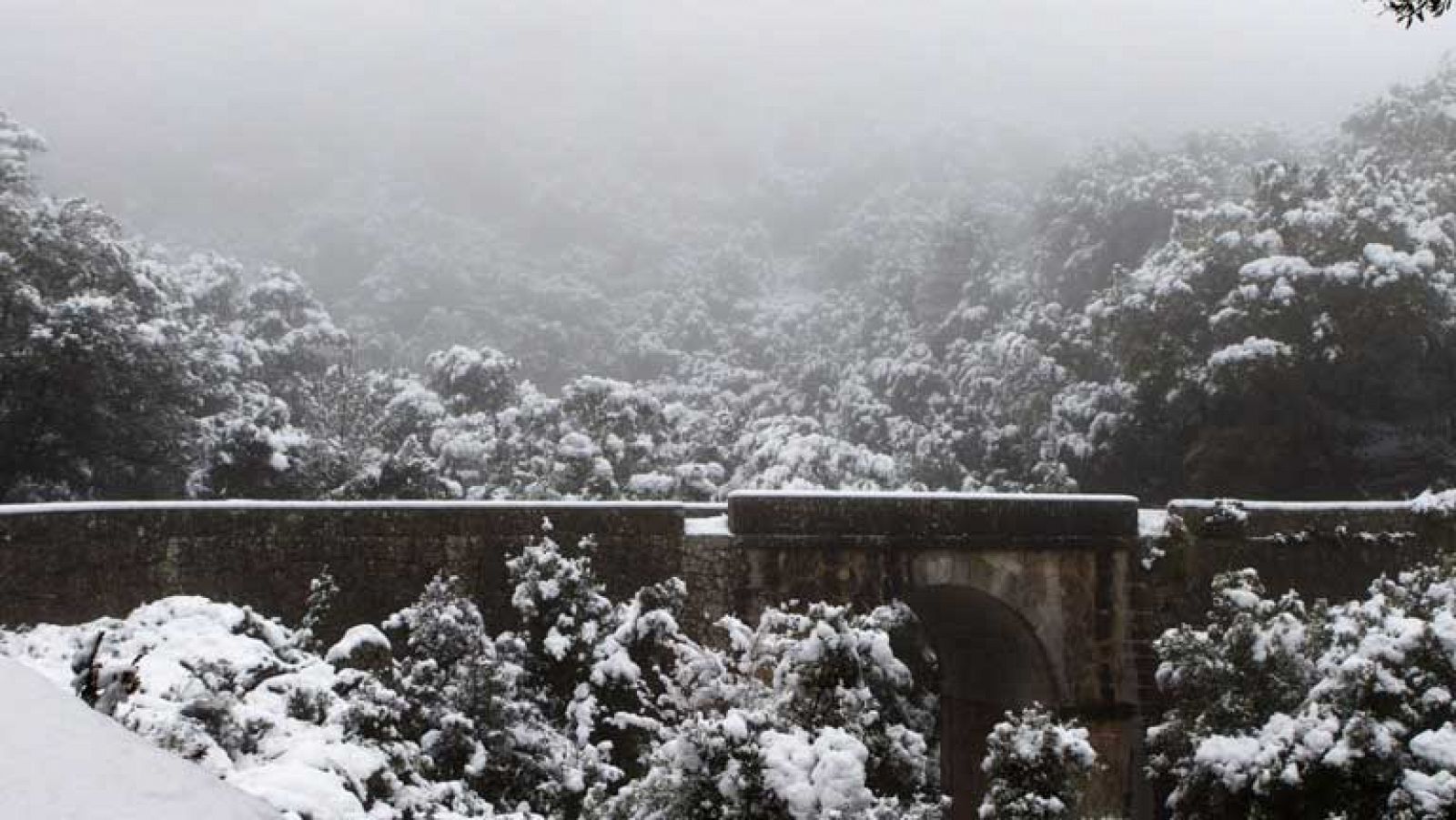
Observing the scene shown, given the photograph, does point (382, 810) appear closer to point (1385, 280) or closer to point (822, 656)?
point (822, 656)

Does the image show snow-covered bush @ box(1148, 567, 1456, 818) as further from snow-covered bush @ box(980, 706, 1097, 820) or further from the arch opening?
the arch opening

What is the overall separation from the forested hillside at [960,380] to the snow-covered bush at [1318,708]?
442 inches

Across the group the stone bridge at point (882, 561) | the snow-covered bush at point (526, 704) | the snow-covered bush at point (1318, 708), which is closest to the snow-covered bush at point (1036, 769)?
the snow-covered bush at point (526, 704)

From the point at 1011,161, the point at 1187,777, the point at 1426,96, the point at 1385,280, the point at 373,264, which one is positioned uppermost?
the point at 1011,161

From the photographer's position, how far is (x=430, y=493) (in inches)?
883

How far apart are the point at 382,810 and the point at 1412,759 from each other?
23.0 feet

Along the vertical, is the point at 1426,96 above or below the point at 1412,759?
above

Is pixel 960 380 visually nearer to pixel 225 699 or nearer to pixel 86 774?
pixel 225 699

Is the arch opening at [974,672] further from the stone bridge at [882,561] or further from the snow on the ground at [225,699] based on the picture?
the snow on the ground at [225,699]

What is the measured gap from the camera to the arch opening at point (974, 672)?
13133mm

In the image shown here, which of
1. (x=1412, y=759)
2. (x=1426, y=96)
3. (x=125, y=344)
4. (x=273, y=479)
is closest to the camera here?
(x=1412, y=759)

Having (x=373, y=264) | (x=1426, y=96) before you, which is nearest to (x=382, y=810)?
(x=1426, y=96)

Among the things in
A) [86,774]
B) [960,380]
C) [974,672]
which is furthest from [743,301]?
[86,774]

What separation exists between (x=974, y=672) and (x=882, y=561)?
2.90m
